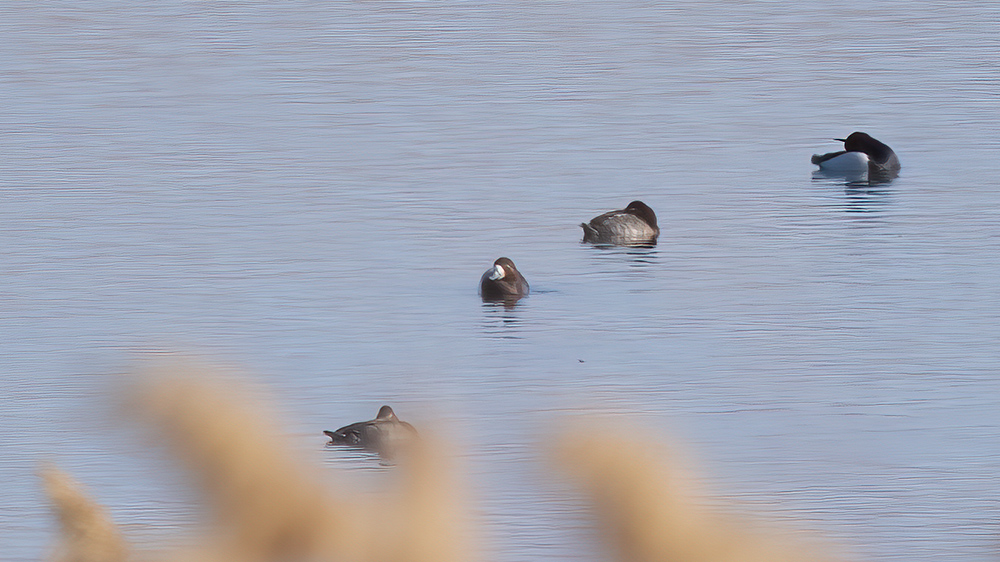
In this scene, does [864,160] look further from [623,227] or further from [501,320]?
[501,320]

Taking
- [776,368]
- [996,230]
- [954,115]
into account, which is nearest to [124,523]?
[776,368]

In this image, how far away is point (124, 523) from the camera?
9.38 meters

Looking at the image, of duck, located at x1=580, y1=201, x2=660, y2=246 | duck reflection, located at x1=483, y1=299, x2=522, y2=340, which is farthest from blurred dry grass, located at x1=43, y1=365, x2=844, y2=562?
duck, located at x1=580, y1=201, x2=660, y2=246

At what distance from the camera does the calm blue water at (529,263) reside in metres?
10.0

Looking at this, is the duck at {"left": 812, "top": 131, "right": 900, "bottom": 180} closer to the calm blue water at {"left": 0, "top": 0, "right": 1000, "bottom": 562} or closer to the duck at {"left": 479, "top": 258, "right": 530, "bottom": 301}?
the calm blue water at {"left": 0, "top": 0, "right": 1000, "bottom": 562}

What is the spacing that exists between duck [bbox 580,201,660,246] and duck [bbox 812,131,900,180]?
5505 millimetres

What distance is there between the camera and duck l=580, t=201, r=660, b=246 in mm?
18875

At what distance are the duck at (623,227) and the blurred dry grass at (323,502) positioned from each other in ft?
57.3

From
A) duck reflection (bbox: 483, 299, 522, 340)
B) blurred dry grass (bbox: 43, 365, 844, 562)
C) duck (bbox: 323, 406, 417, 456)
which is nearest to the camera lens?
blurred dry grass (bbox: 43, 365, 844, 562)

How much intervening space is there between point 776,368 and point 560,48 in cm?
2687

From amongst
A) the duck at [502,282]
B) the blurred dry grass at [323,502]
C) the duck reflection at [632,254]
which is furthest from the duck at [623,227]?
the blurred dry grass at [323,502]

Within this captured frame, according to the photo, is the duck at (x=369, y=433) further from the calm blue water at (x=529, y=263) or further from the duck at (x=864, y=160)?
the duck at (x=864, y=160)

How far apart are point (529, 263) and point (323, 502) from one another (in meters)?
16.8

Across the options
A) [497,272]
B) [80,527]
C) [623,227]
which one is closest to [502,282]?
[497,272]
